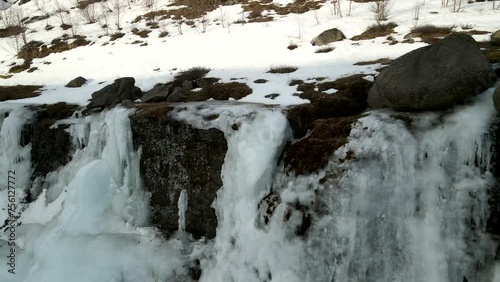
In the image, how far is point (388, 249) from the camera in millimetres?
5355

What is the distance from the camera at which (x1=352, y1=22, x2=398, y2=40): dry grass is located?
1357 centimetres

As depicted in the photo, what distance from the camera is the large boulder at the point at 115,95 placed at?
10157 millimetres

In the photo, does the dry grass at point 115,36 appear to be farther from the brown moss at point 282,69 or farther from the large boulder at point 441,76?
the large boulder at point 441,76

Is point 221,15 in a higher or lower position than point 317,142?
higher

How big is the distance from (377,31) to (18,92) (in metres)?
15.8

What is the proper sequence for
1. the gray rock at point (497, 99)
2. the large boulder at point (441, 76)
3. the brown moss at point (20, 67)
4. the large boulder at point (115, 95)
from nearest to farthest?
the gray rock at point (497, 99) → the large boulder at point (441, 76) → the large boulder at point (115, 95) → the brown moss at point (20, 67)

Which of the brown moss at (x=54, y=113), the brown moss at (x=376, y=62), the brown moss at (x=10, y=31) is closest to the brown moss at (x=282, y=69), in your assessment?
the brown moss at (x=376, y=62)

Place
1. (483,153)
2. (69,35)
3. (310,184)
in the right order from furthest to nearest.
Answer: (69,35) < (310,184) < (483,153)

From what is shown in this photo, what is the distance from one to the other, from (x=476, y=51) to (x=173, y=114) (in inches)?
236

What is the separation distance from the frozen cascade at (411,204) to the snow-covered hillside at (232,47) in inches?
115

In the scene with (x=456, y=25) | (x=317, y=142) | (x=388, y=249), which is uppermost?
(x=456, y=25)

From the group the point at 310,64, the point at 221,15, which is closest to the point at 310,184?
the point at 310,64

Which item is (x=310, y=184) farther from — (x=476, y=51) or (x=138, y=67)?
(x=138, y=67)

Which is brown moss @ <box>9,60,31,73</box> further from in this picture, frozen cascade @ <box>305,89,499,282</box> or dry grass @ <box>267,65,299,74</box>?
frozen cascade @ <box>305,89,499,282</box>
